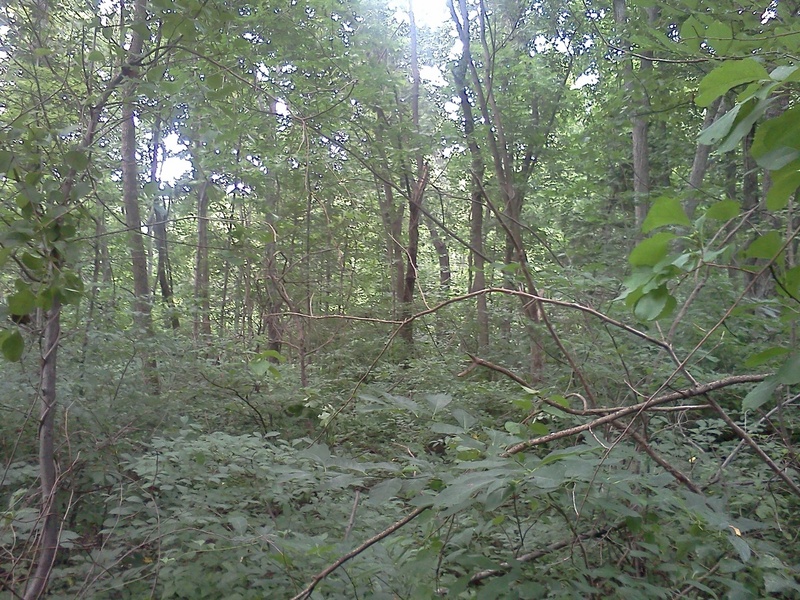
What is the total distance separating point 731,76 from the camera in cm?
83

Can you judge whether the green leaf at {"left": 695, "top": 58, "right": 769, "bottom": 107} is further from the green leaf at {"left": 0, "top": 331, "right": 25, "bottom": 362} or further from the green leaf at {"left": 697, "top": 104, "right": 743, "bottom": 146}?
the green leaf at {"left": 0, "top": 331, "right": 25, "bottom": 362}

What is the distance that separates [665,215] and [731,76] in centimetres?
26

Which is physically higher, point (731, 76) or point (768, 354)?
point (731, 76)

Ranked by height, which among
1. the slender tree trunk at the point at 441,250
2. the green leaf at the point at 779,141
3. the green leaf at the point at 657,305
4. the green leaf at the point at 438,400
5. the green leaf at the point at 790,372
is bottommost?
the green leaf at the point at 438,400

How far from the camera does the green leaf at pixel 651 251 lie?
41.2 inches

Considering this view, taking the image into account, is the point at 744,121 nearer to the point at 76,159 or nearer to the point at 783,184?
the point at 783,184

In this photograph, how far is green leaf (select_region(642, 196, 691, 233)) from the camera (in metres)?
1.02

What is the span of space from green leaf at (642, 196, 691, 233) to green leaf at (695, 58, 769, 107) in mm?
193

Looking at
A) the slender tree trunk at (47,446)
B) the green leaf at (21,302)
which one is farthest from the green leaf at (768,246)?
the slender tree trunk at (47,446)

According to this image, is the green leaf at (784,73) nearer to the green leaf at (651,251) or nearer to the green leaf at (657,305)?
the green leaf at (651,251)

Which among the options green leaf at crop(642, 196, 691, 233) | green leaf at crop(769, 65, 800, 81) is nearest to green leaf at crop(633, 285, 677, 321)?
green leaf at crop(642, 196, 691, 233)

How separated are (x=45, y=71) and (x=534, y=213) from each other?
938 cm

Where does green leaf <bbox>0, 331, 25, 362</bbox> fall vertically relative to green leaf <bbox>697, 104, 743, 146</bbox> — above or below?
below

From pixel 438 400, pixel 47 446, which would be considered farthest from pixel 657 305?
pixel 47 446
